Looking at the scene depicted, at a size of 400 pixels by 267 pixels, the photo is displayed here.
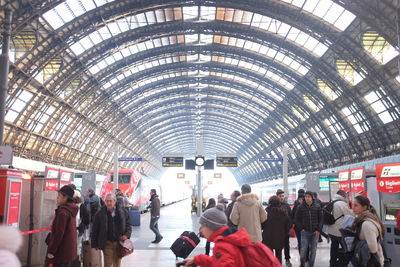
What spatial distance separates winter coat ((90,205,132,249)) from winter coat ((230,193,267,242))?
213 centimetres

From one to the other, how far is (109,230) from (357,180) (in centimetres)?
1189

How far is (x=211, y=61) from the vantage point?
42.6 metres

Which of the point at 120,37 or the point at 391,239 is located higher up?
the point at 120,37

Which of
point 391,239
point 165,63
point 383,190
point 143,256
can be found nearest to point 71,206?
point 143,256

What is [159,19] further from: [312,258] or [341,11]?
[312,258]

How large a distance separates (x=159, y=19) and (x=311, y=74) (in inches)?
590

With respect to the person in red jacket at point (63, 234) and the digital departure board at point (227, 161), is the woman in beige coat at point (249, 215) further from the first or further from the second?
the digital departure board at point (227, 161)

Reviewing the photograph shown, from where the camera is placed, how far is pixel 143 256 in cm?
1156

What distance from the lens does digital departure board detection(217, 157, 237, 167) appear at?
36.1 metres

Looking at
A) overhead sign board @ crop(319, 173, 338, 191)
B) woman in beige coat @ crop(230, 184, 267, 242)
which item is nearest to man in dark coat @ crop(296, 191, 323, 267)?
woman in beige coat @ crop(230, 184, 267, 242)

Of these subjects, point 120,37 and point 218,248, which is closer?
point 218,248

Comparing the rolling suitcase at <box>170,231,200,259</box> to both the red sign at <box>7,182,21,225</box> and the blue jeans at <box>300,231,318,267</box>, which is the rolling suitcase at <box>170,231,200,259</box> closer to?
the red sign at <box>7,182,21,225</box>

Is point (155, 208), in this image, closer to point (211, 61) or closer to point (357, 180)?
point (357, 180)

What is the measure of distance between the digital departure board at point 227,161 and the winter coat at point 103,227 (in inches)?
1139
